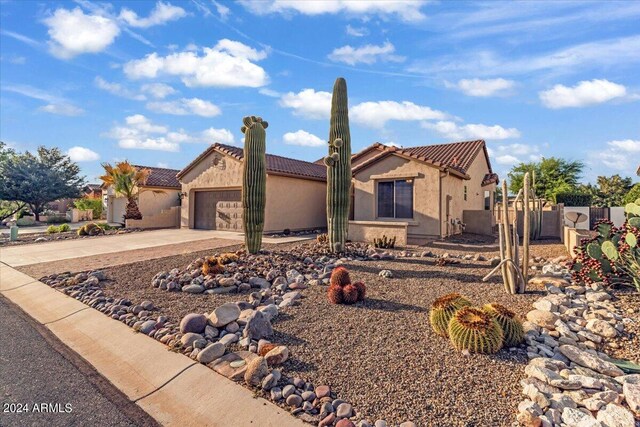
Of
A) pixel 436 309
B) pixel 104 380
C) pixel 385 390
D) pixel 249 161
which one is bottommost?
pixel 104 380

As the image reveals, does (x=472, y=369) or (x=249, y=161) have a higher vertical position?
(x=249, y=161)

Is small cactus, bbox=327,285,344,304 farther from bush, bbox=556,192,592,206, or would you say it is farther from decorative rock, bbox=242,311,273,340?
bush, bbox=556,192,592,206

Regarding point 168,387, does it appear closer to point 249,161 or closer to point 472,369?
point 472,369

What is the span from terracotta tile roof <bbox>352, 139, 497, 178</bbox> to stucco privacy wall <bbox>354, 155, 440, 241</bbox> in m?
0.31

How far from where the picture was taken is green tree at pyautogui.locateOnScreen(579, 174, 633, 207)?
26.9 meters

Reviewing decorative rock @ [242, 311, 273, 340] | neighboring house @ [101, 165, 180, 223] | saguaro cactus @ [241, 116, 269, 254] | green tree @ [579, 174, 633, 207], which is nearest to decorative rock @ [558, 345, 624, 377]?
decorative rock @ [242, 311, 273, 340]

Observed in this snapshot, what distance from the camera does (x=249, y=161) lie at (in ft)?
35.5

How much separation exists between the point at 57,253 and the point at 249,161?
8.09 metres

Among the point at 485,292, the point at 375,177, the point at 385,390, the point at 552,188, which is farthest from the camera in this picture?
Result: the point at 552,188

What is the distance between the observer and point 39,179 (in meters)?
29.3

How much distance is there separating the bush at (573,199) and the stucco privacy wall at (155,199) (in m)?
26.5

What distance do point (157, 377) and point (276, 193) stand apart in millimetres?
13622

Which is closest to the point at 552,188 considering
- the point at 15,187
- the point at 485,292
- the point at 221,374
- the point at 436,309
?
the point at 485,292

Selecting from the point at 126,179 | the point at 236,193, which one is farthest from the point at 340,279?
the point at 126,179
